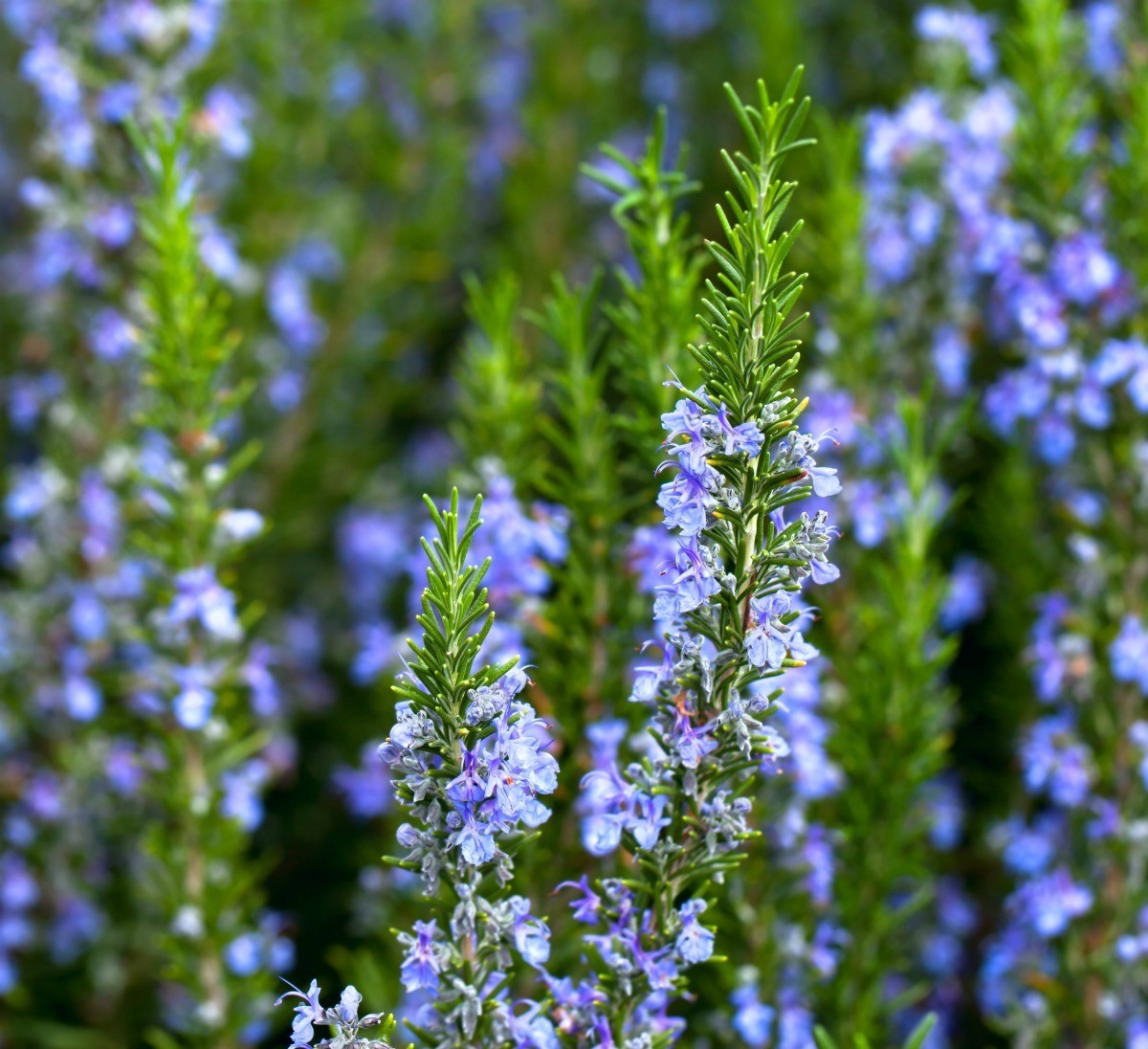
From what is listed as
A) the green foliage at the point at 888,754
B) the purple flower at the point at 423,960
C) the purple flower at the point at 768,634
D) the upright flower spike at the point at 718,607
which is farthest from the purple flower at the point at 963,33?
the purple flower at the point at 423,960

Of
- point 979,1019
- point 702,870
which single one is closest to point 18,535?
point 702,870

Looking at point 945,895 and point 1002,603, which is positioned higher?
point 1002,603

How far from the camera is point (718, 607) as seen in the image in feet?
4.05

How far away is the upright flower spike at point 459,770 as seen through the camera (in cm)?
111

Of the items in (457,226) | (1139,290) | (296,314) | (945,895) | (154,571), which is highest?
(457,226)

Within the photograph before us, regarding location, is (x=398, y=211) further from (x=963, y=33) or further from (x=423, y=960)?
(x=423, y=960)

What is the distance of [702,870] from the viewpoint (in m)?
1.24

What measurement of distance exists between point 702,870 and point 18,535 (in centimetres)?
199

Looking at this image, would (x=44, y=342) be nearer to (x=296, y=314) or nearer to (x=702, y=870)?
(x=296, y=314)

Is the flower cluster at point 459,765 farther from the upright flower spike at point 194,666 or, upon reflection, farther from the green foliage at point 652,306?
the upright flower spike at point 194,666

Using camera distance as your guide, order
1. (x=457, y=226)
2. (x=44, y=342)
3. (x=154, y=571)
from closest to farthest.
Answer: (x=154, y=571)
(x=44, y=342)
(x=457, y=226)

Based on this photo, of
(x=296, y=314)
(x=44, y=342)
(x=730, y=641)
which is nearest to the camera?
(x=730, y=641)

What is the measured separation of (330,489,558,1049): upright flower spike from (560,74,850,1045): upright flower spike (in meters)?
0.11

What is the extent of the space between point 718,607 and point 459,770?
32cm
